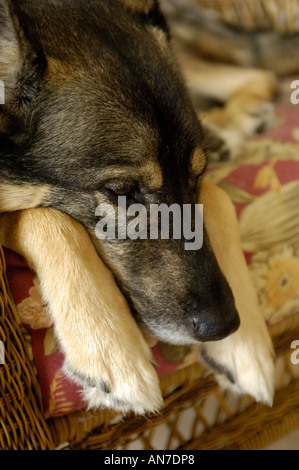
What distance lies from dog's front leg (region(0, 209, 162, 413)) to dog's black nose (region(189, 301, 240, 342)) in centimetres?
13

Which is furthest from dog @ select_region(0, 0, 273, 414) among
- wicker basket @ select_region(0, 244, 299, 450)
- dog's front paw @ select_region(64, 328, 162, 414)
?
A: wicker basket @ select_region(0, 244, 299, 450)

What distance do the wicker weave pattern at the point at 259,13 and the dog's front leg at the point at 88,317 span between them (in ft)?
6.63

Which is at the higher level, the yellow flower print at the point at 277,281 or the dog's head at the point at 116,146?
the dog's head at the point at 116,146

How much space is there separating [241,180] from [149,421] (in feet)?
2.69

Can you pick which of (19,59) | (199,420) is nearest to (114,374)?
(199,420)

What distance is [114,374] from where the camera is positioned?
111 centimetres

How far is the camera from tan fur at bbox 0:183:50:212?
1.24 metres

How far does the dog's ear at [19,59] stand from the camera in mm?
1085

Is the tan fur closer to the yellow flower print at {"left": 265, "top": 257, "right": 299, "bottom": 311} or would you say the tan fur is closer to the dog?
the dog

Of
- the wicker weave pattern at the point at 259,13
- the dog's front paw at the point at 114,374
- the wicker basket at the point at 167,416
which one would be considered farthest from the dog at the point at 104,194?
the wicker weave pattern at the point at 259,13

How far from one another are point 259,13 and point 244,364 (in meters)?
2.21

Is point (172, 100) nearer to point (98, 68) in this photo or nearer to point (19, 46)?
point (98, 68)

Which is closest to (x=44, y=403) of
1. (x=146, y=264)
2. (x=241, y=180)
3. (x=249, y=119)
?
(x=146, y=264)

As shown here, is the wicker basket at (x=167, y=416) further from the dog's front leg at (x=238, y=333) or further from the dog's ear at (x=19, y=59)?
the dog's ear at (x=19, y=59)
